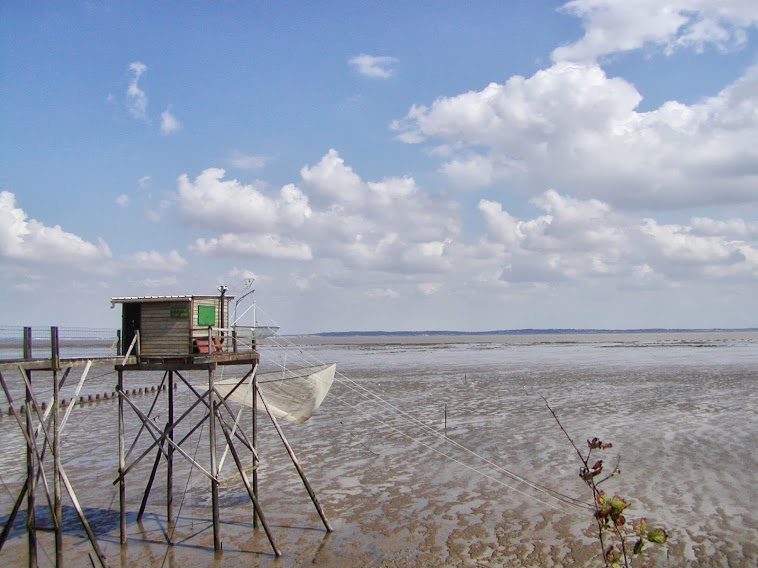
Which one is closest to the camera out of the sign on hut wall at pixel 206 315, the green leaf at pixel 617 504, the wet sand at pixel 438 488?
the green leaf at pixel 617 504

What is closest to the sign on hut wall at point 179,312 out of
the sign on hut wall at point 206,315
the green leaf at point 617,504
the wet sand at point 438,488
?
the sign on hut wall at point 206,315

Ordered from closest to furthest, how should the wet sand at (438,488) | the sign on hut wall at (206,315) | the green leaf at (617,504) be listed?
the green leaf at (617,504) → the wet sand at (438,488) → the sign on hut wall at (206,315)

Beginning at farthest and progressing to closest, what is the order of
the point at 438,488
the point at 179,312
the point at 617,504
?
the point at 438,488 → the point at 179,312 → the point at 617,504

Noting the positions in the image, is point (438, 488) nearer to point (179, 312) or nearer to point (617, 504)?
point (179, 312)

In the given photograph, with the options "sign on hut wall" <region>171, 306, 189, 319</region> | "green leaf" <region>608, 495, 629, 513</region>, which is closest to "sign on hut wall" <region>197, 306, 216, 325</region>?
"sign on hut wall" <region>171, 306, 189, 319</region>

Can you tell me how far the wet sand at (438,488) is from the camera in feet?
47.6

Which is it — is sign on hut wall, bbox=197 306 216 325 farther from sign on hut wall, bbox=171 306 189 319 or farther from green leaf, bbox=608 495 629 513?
green leaf, bbox=608 495 629 513

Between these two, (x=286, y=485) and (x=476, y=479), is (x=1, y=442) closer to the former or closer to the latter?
(x=286, y=485)

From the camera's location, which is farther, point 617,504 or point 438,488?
point 438,488

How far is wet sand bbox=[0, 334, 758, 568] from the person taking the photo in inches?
571

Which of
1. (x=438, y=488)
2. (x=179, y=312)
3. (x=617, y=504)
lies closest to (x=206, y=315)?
(x=179, y=312)

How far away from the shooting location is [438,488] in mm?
19188

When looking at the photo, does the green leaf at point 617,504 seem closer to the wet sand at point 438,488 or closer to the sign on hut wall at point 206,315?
the wet sand at point 438,488

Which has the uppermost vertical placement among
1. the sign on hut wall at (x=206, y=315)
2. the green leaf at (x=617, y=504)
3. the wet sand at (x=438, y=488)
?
the sign on hut wall at (x=206, y=315)
